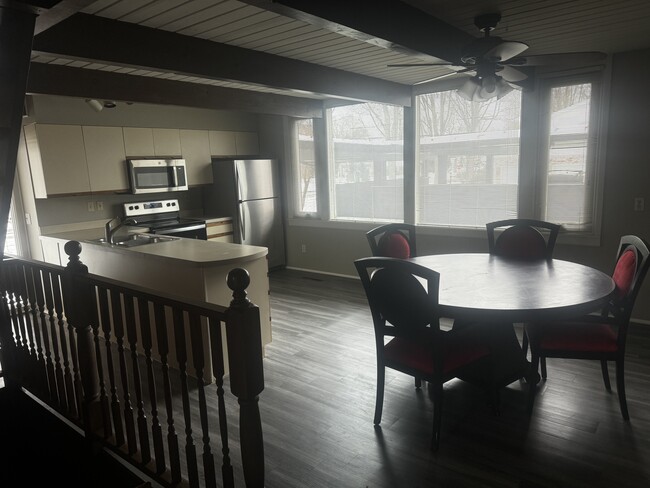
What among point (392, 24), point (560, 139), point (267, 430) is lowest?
point (267, 430)

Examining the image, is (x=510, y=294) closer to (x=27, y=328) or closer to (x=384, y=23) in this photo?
(x=384, y=23)

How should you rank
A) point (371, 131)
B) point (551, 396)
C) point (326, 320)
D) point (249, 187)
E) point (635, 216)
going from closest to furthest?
1. point (551, 396)
2. point (635, 216)
3. point (326, 320)
4. point (371, 131)
5. point (249, 187)

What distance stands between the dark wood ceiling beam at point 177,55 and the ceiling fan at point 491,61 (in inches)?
42.4

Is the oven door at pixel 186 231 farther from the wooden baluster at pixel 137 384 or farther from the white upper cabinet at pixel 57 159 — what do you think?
the wooden baluster at pixel 137 384

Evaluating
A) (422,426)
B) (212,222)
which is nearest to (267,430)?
(422,426)

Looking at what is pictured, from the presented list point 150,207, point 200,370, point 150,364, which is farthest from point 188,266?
point 150,207

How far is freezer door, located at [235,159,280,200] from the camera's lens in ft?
18.8

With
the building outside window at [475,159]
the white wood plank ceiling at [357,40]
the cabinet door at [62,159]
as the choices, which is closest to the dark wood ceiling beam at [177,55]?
the white wood plank ceiling at [357,40]

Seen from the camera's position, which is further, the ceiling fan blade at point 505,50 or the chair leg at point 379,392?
the chair leg at point 379,392

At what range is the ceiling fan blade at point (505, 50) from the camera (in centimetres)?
225

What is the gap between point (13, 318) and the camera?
2.85 m

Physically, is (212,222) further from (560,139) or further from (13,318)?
(560,139)

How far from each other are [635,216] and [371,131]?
285cm

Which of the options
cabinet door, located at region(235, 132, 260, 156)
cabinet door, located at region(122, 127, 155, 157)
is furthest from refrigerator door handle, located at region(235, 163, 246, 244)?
cabinet door, located at region(122, 127, 155, 157)
